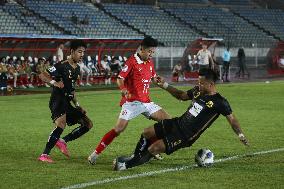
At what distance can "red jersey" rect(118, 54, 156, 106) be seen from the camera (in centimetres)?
1128

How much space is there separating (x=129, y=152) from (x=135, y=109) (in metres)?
1.45

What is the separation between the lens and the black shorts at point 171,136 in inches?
400

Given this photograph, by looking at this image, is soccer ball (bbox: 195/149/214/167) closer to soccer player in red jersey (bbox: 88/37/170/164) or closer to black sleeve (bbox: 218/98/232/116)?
black sleeve (bbox: 218/98/232/116)

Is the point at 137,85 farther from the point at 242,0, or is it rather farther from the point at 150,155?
the point at 242,0

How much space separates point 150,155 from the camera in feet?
33.6

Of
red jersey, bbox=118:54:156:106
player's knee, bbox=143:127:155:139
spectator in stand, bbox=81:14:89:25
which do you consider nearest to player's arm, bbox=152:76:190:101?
red jersey, bbox=118:54:156:106

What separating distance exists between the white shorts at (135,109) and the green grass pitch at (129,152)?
0.83m

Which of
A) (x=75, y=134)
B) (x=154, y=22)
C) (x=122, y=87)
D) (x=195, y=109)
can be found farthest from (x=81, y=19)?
(x=195, y=109)

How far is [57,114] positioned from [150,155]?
88.3 inches

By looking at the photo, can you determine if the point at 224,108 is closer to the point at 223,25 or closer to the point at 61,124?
the point at 61,124

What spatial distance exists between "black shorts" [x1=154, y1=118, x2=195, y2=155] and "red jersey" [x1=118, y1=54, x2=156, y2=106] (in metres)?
1.03

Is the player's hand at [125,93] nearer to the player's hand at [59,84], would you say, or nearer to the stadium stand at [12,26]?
the player's hand at [59,84]

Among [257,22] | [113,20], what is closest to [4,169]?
[113,20]

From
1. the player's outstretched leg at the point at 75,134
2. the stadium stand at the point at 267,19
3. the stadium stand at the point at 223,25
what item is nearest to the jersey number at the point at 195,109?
the player's outstretched leg at the point at 75,134
